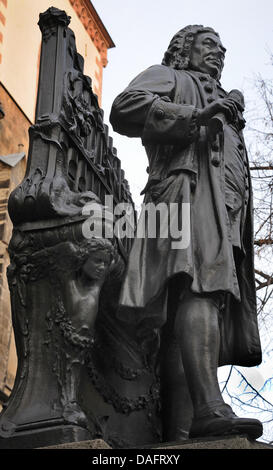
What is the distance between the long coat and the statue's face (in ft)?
0.79

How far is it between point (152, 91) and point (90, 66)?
19.9 metres

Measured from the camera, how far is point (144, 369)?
5.80 meters

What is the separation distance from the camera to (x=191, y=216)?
4.97 metres

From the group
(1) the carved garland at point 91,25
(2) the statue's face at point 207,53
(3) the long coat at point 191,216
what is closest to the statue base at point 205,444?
(3) the long coat at point 191,216

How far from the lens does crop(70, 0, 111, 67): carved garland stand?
25.1 metres

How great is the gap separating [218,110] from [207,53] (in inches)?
32.7

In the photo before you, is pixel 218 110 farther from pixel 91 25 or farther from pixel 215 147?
pixel 91 25

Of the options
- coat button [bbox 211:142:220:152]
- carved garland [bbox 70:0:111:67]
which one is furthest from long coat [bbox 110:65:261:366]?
carved garland [bbox 70:0:111:67]

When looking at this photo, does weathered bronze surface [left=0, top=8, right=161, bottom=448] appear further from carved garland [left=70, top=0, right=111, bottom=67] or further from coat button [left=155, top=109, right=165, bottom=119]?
carved garland [left=70, top=0, right=111, bottom=67]

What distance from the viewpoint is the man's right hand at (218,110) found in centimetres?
500

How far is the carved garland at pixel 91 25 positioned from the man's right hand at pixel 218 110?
68.0 feet

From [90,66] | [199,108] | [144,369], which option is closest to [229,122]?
[199,108]
